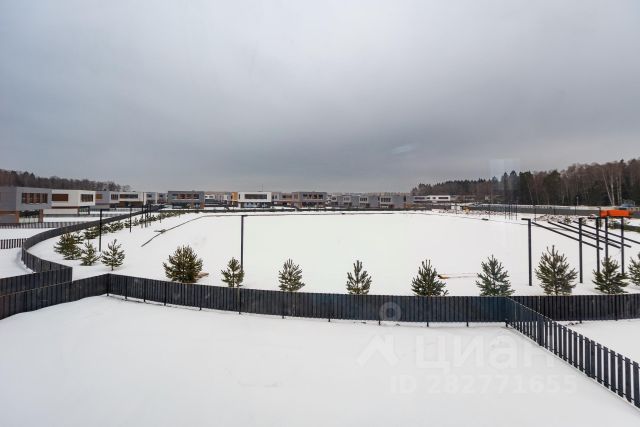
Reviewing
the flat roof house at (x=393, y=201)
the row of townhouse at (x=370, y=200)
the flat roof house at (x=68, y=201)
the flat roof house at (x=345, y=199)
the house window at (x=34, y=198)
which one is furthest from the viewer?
the flat roof house at (x=345, y=199)

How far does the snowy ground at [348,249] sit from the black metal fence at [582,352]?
34.3 ft

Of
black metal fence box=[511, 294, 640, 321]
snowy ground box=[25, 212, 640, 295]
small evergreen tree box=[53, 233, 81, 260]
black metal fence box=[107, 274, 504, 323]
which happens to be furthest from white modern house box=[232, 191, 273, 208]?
black metal fence box=[511, 294, 640, 321]

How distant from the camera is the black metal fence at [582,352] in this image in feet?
30.1

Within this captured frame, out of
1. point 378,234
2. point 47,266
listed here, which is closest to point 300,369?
point 47,266

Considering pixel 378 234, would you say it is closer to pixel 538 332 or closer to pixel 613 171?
pixel 538 332

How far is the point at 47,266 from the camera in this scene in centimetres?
2353

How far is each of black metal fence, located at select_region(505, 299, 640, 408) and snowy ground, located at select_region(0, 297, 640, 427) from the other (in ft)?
1.23

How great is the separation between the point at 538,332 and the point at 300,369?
9.75 metres

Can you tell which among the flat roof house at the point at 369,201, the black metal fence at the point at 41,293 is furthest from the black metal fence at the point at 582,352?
the flat roof house at the point at 369,201

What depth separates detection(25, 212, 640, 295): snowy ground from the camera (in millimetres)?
28172

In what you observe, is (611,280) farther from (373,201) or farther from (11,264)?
(373,201)

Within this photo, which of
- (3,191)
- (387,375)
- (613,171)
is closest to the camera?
(387,375)

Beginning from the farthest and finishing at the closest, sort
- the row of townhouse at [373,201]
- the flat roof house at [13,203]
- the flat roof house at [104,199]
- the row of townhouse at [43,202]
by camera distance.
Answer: the row of townhouse at [373,201], the flat roof house at [104,199], the row of townhouse at [43,202], the flat roof house at [13,203]

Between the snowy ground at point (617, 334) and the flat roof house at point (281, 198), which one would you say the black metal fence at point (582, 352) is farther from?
the flat roof house at point (281, 198)
